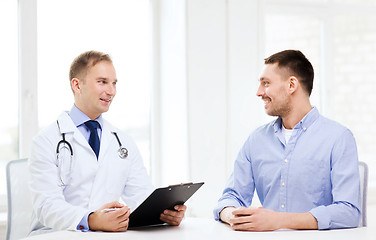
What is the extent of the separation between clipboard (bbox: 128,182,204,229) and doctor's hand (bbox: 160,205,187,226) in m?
0.02

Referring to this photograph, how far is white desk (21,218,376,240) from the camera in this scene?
176cm

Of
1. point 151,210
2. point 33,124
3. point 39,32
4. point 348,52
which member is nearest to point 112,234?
point 151,210

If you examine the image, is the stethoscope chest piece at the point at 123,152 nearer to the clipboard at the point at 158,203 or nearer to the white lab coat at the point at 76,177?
the white lab coat at the point at 76,177

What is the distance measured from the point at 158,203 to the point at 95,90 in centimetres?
68

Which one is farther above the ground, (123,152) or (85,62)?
(85,62)

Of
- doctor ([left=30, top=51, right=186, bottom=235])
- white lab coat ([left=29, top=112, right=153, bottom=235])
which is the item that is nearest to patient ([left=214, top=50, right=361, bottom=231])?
doctor ([left=30, top=51, right=186, bottom=235])

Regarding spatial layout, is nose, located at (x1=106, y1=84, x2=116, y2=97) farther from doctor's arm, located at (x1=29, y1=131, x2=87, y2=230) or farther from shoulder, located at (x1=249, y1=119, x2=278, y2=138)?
shoulder, located at (x1=249, y1=119, x2=278, y2=138)

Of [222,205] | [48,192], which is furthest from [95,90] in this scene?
[222,205]

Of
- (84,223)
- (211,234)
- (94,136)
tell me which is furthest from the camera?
(94,136)

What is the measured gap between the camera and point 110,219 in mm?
1870

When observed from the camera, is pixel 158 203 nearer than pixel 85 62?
Yes

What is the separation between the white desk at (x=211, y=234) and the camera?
176 centimetres

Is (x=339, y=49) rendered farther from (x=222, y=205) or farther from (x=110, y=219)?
(x=110, y=219)

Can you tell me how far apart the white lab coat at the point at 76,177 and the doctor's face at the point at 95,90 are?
0.09 m
